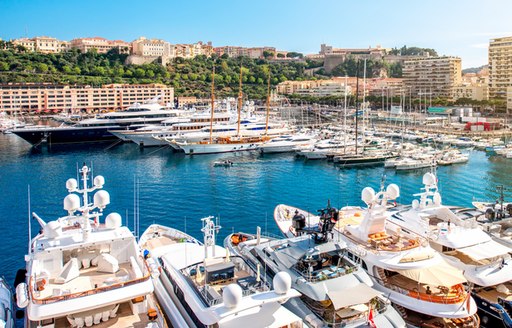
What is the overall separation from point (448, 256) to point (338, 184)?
2234 centimetres

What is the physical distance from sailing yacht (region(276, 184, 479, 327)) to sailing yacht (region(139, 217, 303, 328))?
9.69 feet

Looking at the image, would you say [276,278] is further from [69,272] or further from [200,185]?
[200,185]

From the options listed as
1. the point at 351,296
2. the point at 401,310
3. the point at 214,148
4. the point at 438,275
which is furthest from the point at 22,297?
the point at 214,148

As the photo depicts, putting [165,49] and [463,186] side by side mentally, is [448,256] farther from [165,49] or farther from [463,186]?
[165,49]

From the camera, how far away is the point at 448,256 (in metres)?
14.1

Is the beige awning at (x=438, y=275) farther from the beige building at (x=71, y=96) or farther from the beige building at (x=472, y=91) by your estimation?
the beige building at (x=472, y=91)

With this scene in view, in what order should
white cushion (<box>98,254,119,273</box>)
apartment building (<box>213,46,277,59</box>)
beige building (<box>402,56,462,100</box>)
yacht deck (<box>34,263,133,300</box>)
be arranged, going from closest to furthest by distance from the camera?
yacht deck (<box>34,263,133,300</box>) < white cushion (<box>98,254,119,273</box>) < beige building (<box>402,56,462,100</box>) < apartment building (<box>213,46,277,59</box>)

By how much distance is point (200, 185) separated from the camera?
35719mm

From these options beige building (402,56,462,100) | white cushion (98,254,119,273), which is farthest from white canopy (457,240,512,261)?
beige building (402,56,462,100)

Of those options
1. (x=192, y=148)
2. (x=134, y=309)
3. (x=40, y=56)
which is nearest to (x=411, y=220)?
(x=134, y=309)

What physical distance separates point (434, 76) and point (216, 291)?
12140 cm

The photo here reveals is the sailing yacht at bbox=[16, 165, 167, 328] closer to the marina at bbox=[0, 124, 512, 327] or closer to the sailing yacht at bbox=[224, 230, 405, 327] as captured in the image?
the sailing yacht at bbox=[224, 230, 405, 327]

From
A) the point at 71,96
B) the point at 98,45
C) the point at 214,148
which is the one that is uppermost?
the point at 98,45

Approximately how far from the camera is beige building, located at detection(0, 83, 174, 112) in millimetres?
100125
